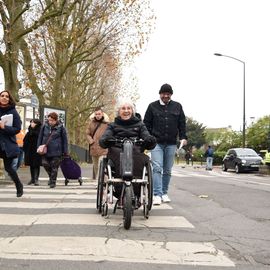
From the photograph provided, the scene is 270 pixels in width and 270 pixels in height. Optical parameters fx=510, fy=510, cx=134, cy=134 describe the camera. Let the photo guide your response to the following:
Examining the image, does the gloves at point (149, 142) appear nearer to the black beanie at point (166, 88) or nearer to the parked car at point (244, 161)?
the black beanie at point (166, 88)

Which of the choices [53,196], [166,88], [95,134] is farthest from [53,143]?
[166,88]

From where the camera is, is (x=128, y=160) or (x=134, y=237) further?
(x=128, y=160)

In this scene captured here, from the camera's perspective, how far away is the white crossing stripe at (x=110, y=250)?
15.1ft

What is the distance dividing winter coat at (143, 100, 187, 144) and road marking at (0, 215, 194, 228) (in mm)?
1693

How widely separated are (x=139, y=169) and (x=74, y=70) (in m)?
32.5

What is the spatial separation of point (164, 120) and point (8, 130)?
8.77 ft

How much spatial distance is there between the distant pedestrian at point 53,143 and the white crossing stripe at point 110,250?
607cm

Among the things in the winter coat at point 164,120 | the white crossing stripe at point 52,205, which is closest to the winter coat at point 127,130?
the winter coat at point 164,120

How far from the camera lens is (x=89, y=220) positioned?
6.54 m

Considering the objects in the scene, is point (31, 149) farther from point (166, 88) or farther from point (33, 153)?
point (166, 88)

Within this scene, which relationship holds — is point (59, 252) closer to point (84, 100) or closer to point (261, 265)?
point (261, 265)

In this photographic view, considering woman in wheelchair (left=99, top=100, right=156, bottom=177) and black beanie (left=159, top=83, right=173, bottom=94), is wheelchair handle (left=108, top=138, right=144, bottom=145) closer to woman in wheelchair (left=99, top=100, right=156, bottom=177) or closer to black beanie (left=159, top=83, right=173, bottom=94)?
woman in wheelchair (left=99, top=100, right=156, bottom=177)

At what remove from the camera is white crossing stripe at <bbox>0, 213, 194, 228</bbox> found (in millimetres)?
6325

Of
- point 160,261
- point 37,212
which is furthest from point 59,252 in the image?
point 37,212
